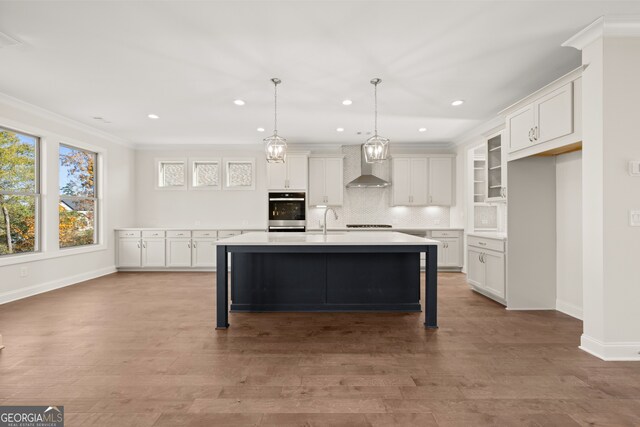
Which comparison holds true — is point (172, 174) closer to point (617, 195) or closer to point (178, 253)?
point (178, 253)

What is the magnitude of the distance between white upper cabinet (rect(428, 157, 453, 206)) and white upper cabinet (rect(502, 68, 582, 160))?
2.98 meters

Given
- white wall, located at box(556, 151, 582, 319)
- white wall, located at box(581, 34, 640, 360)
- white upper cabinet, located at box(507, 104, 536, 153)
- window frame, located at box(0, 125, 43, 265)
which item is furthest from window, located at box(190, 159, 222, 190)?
white wall, located at box(581, 34, 640, 360)

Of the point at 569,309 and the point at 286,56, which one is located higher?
the point at 286,56

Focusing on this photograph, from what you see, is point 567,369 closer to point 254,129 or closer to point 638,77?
point 638,77

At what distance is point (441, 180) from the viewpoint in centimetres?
708

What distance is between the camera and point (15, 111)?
4.53 meters

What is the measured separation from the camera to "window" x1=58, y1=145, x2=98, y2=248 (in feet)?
18.2

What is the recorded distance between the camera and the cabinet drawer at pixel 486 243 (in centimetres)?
423

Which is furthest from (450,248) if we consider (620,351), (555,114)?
(620,351)

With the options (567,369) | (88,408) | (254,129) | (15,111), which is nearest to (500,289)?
(567,369)

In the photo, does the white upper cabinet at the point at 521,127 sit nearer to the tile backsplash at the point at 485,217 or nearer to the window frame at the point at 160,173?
the tile backsplash at the point at 485,217

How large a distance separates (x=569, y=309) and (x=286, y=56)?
14.1ft

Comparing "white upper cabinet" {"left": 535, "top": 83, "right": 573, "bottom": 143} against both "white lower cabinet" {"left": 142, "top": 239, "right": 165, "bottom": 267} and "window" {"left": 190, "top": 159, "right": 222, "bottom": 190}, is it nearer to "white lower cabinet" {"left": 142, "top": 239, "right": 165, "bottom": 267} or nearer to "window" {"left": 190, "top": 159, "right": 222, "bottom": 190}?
"window" {"left": 190, "top": 159, "right": 222, "bottom": 190}

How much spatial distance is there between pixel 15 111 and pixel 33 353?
11.9 ft
